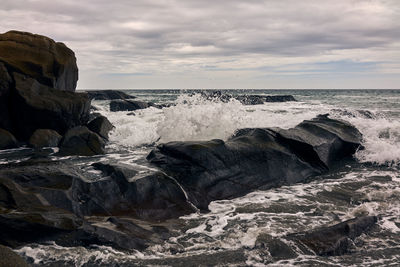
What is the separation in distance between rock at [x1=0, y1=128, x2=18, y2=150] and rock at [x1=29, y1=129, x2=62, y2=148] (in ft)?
1.95

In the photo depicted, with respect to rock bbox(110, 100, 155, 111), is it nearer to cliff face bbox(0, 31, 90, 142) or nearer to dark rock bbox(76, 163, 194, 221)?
cliff face bbox(0, 31, 90, 142)

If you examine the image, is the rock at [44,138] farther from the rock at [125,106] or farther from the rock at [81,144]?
the rock at [125,106]

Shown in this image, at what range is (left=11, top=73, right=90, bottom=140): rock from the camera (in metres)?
14.1

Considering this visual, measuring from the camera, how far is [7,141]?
1356 cm

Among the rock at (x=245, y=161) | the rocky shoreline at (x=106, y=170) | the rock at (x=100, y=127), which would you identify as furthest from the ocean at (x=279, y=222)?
the rock at (x=100, y=127)

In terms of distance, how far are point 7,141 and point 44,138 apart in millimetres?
1296

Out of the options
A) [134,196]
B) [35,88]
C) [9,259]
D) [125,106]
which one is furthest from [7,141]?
[125,106]

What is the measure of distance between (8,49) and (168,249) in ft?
44.8

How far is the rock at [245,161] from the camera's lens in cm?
870

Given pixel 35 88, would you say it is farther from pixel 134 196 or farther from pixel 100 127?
pixel 134 196

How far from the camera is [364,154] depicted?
12.3 meters

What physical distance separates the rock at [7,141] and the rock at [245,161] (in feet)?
21.7

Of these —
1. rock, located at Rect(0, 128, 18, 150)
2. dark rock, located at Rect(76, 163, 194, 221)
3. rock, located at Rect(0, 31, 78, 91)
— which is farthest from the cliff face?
dark rock, located at Rect(76, 163, 194, 221)

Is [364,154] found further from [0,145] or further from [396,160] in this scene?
[0,145]
